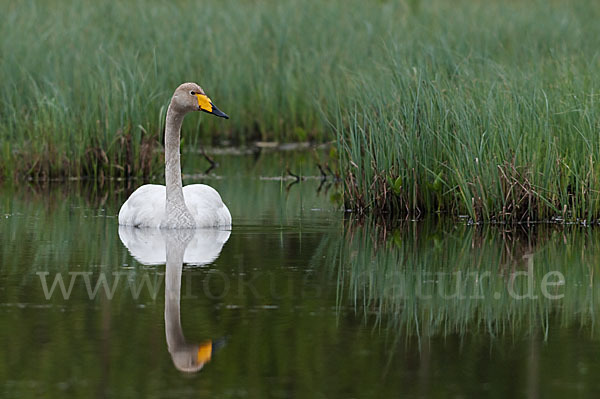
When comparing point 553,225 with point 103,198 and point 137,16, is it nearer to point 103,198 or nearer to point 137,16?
point 103,198

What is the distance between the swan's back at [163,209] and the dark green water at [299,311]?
221mm

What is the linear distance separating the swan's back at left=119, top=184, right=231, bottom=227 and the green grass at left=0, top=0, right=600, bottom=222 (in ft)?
4.58

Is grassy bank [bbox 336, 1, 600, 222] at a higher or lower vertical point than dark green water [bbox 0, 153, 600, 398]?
higher

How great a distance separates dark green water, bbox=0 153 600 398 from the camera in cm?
588

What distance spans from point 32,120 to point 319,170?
12.0 feet

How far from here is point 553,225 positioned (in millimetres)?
11031

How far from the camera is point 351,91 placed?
1388cm

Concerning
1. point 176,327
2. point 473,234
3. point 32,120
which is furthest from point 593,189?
point 32,120

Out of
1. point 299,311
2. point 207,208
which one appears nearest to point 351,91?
point 207,208

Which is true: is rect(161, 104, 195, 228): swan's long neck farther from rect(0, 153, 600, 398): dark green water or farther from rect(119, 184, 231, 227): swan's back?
rect(0, 153, 600, 398): dark green water

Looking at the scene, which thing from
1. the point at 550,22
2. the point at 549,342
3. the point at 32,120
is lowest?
the point at 549,342

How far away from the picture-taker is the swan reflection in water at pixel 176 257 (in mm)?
6376

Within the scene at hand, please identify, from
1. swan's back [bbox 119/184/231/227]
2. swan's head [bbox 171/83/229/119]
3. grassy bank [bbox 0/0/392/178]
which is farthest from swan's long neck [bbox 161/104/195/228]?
grassy bank [bbox 0/0/392/178]

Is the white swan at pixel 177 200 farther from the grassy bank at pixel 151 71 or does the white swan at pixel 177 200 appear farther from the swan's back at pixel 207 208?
the grassy bank at pixel 151 71
